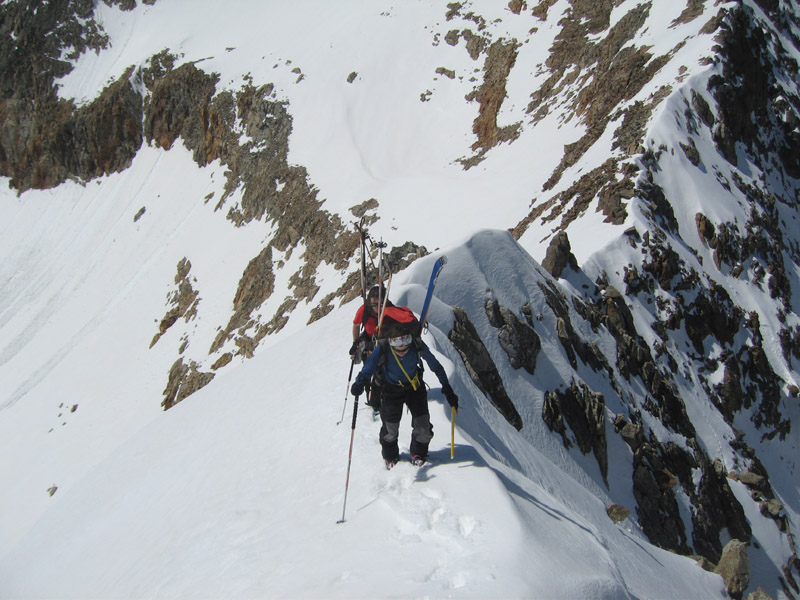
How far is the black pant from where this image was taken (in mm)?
5656

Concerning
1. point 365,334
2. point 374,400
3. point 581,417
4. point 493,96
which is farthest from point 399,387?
point 493,96

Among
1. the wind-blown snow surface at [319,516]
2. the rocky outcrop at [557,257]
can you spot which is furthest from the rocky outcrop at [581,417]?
the rocky outcrop at [557,257]

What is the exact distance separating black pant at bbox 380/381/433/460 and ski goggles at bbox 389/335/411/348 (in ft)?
1.49

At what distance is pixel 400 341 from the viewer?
555 centimetres

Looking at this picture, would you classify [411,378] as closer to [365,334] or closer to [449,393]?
[449,393]

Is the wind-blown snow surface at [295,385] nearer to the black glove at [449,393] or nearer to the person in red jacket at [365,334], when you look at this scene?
the black glove at [449,393]

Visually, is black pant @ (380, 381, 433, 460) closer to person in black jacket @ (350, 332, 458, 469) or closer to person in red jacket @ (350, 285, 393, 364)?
person in black jacket @ (350, 332, 458, 469)

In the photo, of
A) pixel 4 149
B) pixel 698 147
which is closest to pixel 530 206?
pixel 698 147

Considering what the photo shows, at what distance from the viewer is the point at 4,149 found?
2056 inches

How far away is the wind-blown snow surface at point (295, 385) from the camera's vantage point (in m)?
4.77

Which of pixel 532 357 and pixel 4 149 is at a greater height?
pixel 4 149

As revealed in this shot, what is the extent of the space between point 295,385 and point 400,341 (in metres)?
3.72

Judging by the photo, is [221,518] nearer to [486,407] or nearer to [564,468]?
[486,407]

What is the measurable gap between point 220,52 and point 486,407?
166 ft
